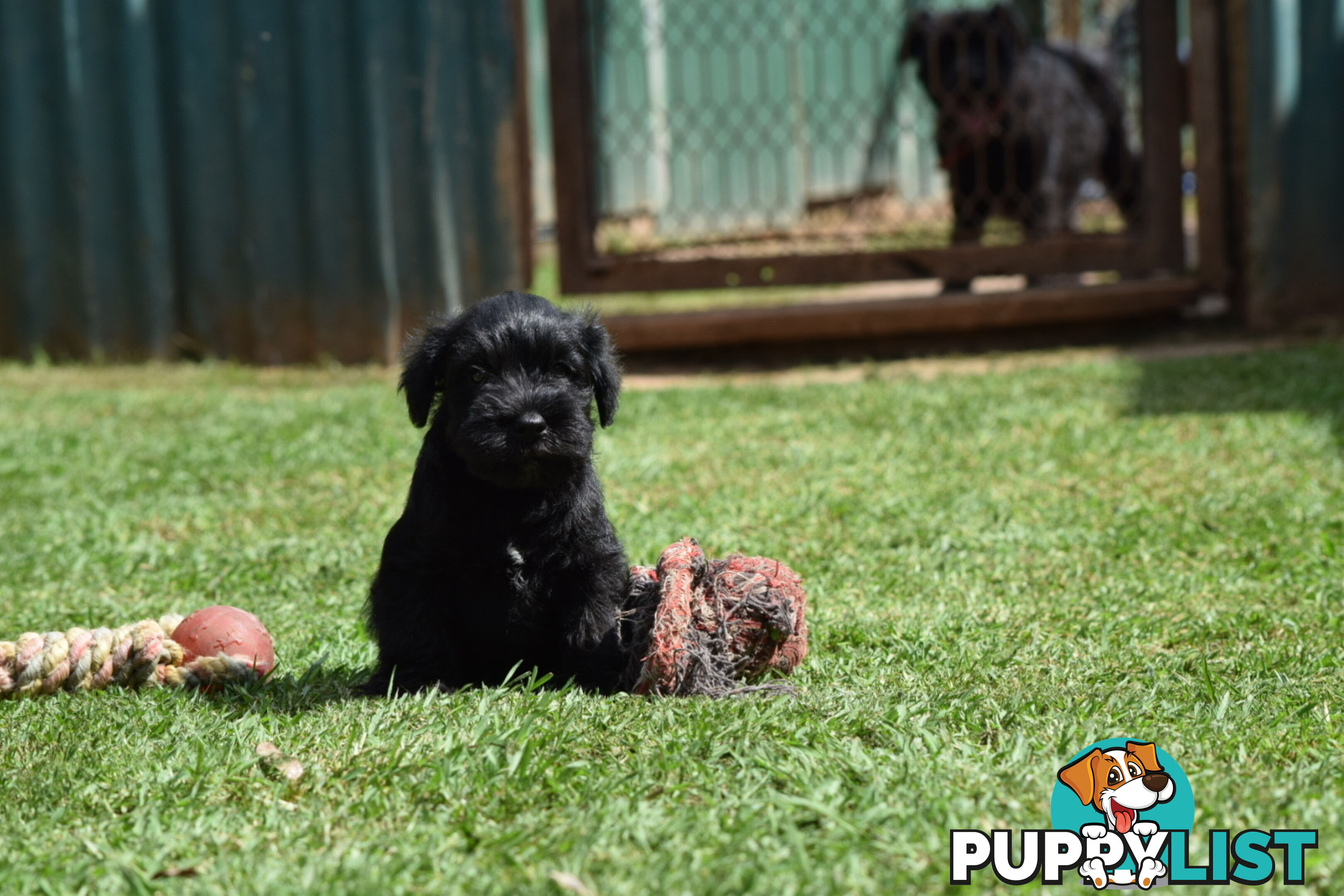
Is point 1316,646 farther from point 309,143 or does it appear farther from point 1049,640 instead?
point 309,143

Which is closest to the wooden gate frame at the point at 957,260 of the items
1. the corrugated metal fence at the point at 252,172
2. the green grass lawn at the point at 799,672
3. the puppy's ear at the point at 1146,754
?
the corrugated metal fence at the point at 252,172

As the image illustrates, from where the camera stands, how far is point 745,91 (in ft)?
46.6

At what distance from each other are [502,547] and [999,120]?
24.7 ft

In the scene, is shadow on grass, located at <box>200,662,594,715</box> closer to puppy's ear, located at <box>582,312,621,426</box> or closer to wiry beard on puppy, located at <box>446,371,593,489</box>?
wiry beard on puppy, located at <box>446,371,593,489</box>

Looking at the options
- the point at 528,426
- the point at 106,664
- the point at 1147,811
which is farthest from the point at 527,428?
the point at 1147,811

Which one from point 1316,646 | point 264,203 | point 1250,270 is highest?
point 264,203

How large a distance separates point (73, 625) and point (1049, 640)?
2.66 meters

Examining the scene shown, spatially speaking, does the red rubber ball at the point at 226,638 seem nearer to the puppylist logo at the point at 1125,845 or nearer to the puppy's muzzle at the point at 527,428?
the puppy's muzzle at the point at 527,428

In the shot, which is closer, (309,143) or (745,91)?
(309,143)

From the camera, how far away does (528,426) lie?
10.1 ft

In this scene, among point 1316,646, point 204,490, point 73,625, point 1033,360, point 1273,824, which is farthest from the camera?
point 1033,360

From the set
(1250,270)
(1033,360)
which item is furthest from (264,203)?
(1250,270)

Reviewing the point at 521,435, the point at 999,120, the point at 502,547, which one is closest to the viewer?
the point at 521,435

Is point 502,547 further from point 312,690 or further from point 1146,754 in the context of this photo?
point 1146,754
